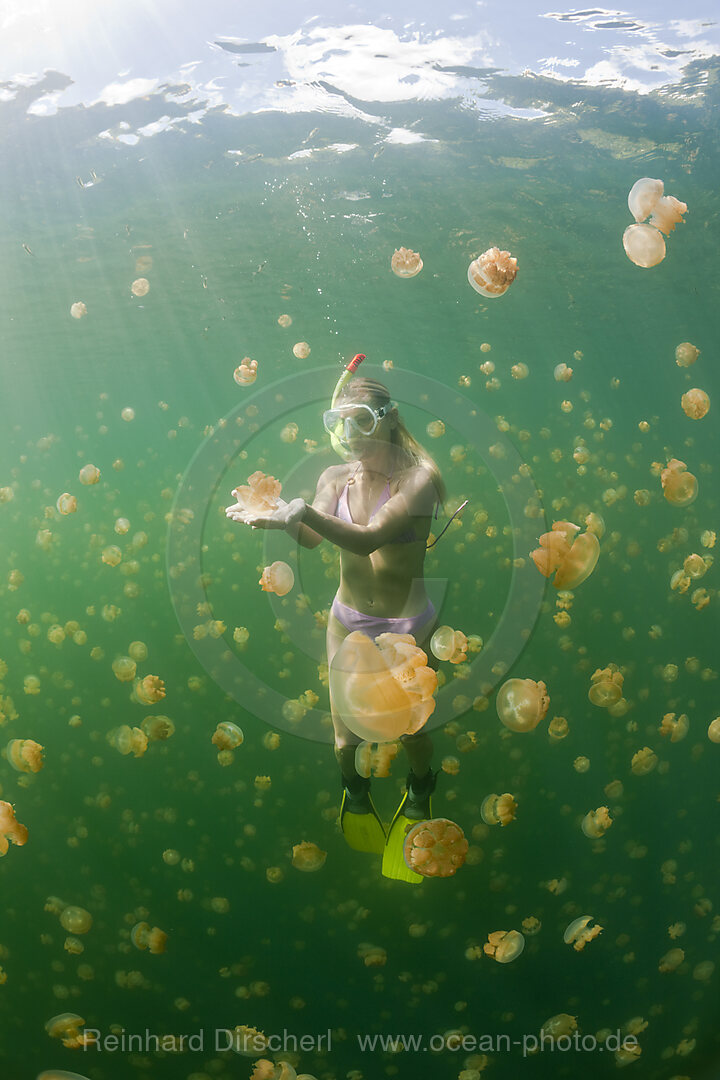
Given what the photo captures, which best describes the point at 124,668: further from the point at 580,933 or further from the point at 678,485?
the point at 678,485

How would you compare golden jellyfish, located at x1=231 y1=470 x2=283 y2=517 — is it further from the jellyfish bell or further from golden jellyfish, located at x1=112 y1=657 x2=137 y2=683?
the jellyfish bell

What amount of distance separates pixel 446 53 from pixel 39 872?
20.4ft

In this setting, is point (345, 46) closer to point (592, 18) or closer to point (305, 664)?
point (592, 18)

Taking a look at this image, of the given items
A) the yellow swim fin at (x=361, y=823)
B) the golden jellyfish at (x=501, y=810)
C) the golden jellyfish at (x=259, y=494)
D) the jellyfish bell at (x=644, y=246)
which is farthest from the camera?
the jellyfish bell at (x=644, y=246)

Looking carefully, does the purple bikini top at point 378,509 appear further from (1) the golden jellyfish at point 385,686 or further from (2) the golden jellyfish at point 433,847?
(2) the golden jellyfish at point 433,847

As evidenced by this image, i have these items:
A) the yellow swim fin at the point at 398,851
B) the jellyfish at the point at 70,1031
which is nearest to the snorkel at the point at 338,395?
the yellow swim fin at the point at 398,851

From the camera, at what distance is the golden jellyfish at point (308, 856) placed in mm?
3869

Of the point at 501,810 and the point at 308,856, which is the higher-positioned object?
the point at 501,810

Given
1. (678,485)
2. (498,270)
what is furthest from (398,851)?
(498,270)

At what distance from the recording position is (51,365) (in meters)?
7.77

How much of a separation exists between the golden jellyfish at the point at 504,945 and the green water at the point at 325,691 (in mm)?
102

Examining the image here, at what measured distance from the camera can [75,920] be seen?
3.98m

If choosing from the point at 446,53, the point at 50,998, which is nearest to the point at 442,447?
the point at 446,53

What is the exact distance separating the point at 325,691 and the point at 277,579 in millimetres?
1297
